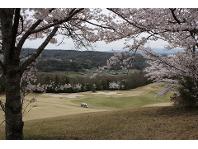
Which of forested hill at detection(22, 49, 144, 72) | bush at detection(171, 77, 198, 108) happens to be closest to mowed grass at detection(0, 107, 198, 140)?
bush at detection(171, 77, 198, 108)

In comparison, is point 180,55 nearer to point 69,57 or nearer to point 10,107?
point 69,57

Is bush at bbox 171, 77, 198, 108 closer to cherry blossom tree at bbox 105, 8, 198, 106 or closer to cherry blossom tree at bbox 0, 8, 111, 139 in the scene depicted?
cherry blossom tree at bbox 105, 8, 198, 106

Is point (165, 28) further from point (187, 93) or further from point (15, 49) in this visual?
point (187, 93)

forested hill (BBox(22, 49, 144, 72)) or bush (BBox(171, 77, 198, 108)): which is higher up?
forested hill (BBox(22, 49, 144, 72))

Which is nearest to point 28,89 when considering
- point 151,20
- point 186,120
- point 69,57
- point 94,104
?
point 69,57

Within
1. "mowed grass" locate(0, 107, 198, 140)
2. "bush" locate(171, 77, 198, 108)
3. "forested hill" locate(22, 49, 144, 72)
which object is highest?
"forested hill" locate(22, 49, 144, 72)

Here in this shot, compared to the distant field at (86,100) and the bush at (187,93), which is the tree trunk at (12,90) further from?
the bush at (187,93)

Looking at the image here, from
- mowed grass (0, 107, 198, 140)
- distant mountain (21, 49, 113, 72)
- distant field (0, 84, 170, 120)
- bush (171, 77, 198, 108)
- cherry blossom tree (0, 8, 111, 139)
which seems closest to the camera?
cherry blossom tree (0, 8, 111, 139)
